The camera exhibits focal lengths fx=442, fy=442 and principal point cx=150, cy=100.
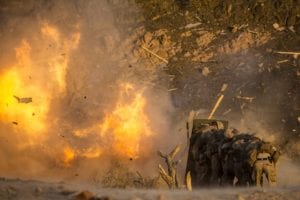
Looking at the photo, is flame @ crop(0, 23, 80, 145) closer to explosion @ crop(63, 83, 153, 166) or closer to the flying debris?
the flying debris

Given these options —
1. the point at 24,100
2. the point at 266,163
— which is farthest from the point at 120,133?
the point at 266,163

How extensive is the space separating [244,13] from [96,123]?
6.43 m

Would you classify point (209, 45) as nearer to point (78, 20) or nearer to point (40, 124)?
point (78, 20)

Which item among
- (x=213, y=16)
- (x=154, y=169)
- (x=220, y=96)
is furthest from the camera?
(x=213, y=16)

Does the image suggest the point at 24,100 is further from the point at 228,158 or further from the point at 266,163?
the point at 266,163

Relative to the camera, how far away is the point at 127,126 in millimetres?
14164

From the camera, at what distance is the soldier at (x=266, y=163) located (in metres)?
8.02

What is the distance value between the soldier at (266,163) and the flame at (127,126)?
6.14 metres

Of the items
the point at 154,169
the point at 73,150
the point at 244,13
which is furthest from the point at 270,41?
the point at 73,150

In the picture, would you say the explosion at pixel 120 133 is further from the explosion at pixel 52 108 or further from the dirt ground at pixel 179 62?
the dirt ground at pixel 179 62

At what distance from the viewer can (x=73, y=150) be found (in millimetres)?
13758

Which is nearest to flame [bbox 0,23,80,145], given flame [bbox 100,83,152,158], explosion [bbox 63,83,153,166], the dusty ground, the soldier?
explosion [bbox 63,83,153,166]

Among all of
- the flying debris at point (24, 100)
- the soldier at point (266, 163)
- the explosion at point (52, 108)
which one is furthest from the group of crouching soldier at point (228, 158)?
the flying debris at point (24, 100)

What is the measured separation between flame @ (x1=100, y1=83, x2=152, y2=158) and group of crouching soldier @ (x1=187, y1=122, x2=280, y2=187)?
141 inches
